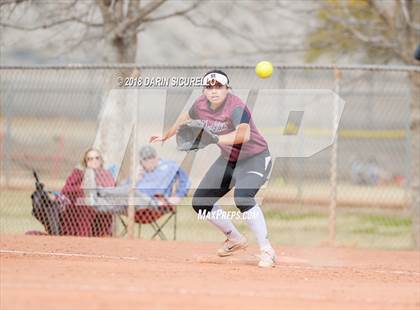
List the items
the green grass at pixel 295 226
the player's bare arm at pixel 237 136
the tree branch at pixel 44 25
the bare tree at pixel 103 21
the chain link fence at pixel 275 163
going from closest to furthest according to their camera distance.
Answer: the player's bare arm at pixel 237 136 < the chain link fence at pixel 275 163 < the bare tree at pixel 103 21 < the green grass at pixel 295 226 < the tree branch at pixel 44 25

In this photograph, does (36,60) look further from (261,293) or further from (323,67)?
(261,293)

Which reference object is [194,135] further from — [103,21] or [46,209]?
[103,21]

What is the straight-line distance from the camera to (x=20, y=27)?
14.7 meters

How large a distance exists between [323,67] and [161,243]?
3251 millimetres

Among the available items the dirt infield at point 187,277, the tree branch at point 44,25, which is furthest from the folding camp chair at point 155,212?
the tree branch at point 44,25

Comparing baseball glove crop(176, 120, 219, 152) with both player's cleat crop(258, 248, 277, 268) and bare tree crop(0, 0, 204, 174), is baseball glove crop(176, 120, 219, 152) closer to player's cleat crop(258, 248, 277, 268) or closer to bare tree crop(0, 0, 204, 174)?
player's cleat crop(258, 248, 277, 268)

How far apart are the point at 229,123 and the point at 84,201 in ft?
12.0

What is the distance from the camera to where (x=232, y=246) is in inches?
403

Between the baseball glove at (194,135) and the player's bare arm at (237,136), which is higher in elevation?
the baseball glove at (194,135)

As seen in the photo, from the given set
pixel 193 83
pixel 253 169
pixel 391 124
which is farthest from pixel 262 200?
pixel 391 124

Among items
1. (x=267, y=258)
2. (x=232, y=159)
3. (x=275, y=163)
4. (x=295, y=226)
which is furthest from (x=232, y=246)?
(x=295, y=226)

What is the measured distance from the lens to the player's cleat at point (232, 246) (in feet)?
33.5

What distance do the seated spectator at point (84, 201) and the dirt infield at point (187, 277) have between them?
0.80m

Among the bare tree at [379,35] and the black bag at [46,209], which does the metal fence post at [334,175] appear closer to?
the bare tree at [379,35]
